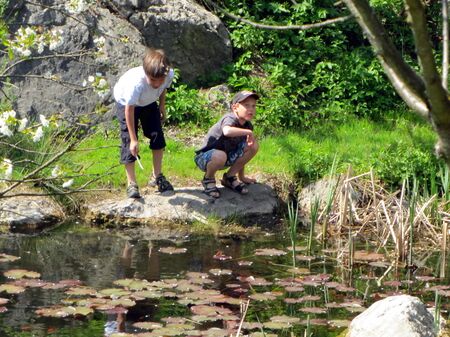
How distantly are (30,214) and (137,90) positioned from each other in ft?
5.85

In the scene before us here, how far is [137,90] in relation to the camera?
8.87 metres

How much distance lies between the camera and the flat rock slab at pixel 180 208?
9.47 meters

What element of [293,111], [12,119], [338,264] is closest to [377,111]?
[293,111]

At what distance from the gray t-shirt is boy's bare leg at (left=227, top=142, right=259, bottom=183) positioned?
0.14 m

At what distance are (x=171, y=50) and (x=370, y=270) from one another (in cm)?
579

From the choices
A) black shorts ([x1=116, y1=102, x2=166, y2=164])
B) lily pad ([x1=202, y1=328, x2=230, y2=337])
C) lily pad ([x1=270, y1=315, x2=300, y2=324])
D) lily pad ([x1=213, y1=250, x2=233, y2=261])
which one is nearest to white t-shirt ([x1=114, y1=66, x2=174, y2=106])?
black shorts ([x1=116, y1=102, x2=166, y2=164])

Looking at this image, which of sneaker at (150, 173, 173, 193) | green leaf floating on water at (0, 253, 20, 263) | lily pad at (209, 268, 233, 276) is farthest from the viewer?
sneaker at (150, 173, 173, 193)

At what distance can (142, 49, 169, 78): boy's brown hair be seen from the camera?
28.4ft

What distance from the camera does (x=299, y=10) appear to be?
523 inches

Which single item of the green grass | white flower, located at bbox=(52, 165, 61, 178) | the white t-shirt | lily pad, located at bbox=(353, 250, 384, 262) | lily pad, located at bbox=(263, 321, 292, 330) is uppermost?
the white t-shirt

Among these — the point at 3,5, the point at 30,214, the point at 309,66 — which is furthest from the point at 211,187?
the point at 309,66

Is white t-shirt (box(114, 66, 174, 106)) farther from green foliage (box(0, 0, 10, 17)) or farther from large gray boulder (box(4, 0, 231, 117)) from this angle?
green foliage (box(0, 0, 10, 17))

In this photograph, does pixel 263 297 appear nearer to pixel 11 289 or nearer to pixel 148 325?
pixel 148 325

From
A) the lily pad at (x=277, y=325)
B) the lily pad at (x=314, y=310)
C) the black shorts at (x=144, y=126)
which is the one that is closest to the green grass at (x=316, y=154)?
the black shorts at (x=144, y=126)
